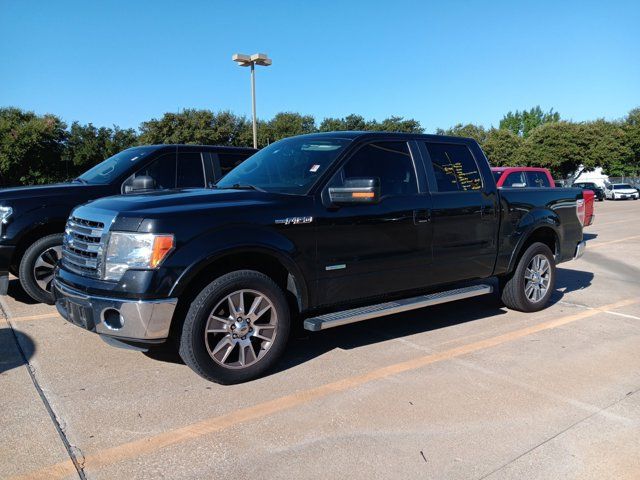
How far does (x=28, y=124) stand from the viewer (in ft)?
90.6

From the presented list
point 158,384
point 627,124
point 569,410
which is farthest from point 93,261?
point 627,124

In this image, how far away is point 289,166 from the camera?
4852 millimetres

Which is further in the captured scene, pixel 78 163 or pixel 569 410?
pixel 78 163

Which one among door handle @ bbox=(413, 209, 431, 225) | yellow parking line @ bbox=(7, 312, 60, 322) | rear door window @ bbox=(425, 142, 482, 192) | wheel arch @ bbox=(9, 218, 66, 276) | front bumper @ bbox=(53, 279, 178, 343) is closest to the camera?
front bumper @ bbox=(53, 279, 178, 343)

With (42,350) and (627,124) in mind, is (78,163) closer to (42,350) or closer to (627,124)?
(42,350)

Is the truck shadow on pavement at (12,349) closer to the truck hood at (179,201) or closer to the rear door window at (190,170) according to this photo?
the truck hood at (179,201)

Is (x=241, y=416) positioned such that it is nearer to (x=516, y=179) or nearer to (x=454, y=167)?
(x=454, y=167)

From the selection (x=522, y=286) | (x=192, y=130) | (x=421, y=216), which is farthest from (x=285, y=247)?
(x=192, y=130)

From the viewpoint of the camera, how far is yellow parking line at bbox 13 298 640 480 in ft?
9.71

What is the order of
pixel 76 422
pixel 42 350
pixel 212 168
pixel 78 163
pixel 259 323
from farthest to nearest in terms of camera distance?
pixel 78 163 → pixel 212 168 → pixel 42 350 → pixel 259 323 → pixel 76 422

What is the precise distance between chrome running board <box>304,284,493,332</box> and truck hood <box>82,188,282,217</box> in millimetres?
1036

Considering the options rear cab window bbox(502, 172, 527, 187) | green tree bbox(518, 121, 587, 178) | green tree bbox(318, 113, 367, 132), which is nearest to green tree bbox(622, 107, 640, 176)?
green tree bbox(518, 121, 587, 178)

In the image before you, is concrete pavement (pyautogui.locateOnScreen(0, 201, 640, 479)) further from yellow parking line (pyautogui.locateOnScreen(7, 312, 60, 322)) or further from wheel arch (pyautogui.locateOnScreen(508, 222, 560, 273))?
wheel arch (pyautogui.locateOnScreen(508, 222, 560, 273))

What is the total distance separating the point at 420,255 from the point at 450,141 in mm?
1402
